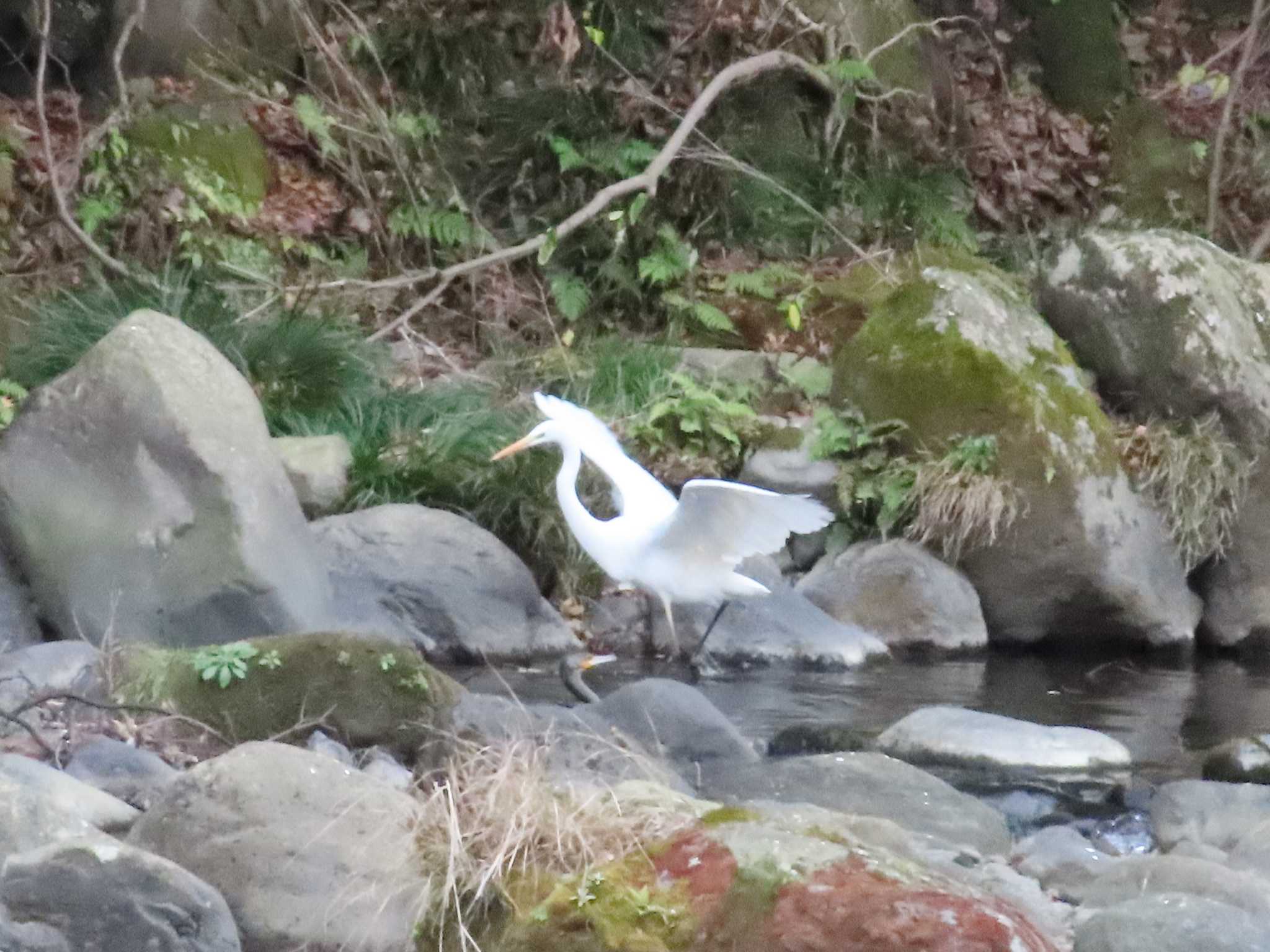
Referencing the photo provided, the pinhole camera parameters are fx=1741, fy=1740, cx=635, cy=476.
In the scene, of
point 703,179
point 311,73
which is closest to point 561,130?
point 703,179

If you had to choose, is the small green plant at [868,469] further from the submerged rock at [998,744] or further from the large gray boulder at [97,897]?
the large gray boulder at [97,897]

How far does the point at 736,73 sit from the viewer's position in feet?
34.8

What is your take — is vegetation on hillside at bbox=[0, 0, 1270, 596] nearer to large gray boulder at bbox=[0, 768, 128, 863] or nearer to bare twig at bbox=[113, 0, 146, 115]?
bare twig at bbox=[113, 0, 146, 115]

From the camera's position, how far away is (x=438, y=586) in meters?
6.95

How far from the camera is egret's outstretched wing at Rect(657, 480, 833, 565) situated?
5.60 metres

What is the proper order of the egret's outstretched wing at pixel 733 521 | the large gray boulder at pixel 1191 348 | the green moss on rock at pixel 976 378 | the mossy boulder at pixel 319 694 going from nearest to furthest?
the mossy boulder at pixel 319 694 < the egret's outstretched wing at pixel 733 521 < the green moss on rock at pixel 976 378 < the large gray boulder at pixel 1191 348

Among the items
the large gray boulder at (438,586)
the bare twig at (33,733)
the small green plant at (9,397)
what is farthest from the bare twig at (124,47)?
the bare twig at (33,733)

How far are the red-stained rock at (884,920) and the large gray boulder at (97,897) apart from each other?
3.85 feet

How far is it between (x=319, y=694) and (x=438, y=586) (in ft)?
6.86

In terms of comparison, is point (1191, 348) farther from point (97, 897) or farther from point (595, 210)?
point (97, 897)

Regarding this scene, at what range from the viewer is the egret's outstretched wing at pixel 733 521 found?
5602 mm

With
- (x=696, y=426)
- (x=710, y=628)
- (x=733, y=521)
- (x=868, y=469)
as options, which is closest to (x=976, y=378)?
(x=868, y=469)

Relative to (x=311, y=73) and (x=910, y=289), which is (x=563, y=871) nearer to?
(x=910, y=289)

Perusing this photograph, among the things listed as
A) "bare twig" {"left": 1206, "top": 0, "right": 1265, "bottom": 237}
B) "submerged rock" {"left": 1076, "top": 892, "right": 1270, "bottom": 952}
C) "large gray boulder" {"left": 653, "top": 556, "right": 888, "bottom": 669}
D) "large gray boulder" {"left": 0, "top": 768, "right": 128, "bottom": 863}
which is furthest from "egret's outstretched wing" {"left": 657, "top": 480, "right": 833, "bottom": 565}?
"bare twig" {"left": 1206, "top": 0, "right": 1265, "bottom": 237}
